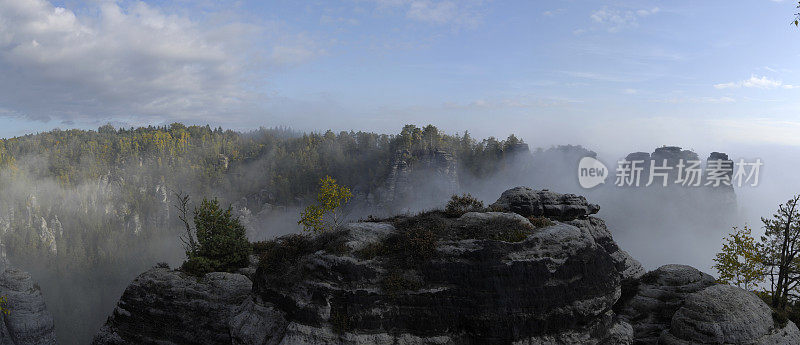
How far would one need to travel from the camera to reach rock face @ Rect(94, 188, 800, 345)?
2003cm

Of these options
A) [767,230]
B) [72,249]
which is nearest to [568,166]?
[767,230]

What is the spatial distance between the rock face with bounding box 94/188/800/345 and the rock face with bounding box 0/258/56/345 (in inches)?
2164

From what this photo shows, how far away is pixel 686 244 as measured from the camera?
156m

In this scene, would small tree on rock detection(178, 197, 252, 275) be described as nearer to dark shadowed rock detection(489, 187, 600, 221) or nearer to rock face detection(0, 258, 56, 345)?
dark shadowed rock detection(489, 187, 600, 221)

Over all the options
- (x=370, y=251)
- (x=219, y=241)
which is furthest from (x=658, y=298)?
(x=219, y=241)

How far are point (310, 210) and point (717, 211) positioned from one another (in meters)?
195

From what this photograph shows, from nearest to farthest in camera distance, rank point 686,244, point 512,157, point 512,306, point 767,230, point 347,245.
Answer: point 512,306
point 347,245
point 767,230
point 686,244
point 512,157

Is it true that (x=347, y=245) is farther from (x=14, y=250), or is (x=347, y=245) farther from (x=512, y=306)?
(x=14, y=250)

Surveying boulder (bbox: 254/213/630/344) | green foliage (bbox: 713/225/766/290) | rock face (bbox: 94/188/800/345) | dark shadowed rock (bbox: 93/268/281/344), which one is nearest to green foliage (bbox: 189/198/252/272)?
dark shadowed rock (bbox: 93/268/281/344)

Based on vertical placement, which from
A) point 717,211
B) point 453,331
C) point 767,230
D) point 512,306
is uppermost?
point 767,230

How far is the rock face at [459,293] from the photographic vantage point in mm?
20031

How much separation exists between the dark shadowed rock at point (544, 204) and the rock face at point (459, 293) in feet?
48.1

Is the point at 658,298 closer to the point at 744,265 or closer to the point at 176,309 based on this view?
the point at 744,265

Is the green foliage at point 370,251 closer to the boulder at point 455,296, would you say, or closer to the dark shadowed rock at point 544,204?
the boulder at point 455,296
